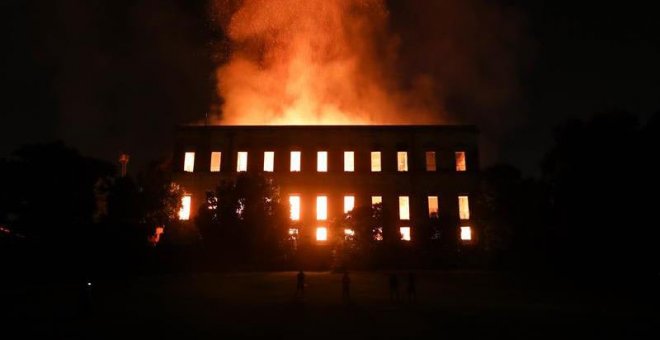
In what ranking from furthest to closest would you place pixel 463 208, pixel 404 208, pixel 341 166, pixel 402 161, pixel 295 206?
pixel 402 161 < pixel 341 166 < pixel 404 208 < pixel 463 208 < pixel 295 206

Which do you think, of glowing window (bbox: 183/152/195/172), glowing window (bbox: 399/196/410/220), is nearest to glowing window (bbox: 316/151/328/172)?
glowing window (bbox: 399/196/410/220)

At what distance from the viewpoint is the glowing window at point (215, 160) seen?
1834 inches

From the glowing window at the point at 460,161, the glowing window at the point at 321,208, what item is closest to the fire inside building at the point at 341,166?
the glowing window at the point at 321,208

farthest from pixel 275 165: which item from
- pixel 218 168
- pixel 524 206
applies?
pixel 524 206

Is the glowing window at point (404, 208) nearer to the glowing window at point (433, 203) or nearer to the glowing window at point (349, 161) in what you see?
the glowing window at point (433, 203)

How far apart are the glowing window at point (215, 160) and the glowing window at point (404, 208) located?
62.5ft

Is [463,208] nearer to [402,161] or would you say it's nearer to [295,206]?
[402,161]

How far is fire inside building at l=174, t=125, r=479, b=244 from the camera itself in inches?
1772

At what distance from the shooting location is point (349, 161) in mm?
46656

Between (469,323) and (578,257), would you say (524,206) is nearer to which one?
(578,257)

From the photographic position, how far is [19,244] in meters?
28.2

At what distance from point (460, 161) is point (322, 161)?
14.4m

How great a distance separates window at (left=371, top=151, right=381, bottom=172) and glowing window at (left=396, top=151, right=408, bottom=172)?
1.98m

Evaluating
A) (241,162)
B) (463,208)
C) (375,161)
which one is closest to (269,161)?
(241,162)
